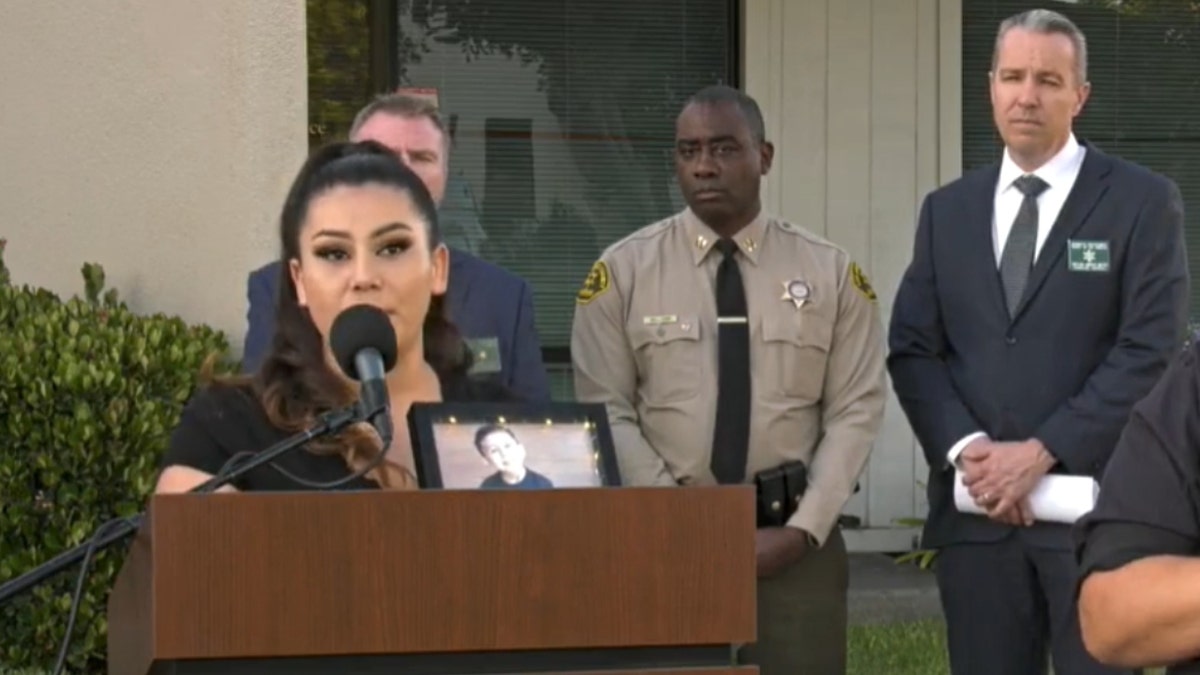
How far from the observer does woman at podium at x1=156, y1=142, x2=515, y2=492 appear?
3.13 m

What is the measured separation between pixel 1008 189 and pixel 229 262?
110 inches

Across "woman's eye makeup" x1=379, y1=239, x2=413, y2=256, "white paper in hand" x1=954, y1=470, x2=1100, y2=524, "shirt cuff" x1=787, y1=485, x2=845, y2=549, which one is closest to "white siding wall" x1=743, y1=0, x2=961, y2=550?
"shirt cuff" x1=787, y1=485, x2=845, y2=549

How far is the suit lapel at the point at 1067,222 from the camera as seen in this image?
17.5 ft

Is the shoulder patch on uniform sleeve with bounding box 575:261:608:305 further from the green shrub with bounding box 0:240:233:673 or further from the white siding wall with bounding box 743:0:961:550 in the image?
the white siding wall with bounding box 743:0:961:550

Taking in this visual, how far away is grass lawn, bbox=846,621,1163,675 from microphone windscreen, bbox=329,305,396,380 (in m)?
4.91

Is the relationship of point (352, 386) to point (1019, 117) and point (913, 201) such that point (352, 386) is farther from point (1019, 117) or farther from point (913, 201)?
→ point (913, 201)

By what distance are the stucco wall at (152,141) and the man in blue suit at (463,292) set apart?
1.75 m

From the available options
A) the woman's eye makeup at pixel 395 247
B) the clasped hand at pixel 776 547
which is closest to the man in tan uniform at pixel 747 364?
the clasped hand at pixel 776 547

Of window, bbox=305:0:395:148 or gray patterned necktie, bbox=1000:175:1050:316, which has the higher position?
window, bbox=305:0:395:148

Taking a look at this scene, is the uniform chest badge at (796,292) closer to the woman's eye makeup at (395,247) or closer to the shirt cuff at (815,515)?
the shirt cuff at (815,515)

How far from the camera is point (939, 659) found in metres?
7.71

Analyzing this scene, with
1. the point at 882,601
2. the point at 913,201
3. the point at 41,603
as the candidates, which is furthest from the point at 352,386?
the point at 913,201

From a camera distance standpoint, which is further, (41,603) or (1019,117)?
(41,603)

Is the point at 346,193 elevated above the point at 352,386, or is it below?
above
